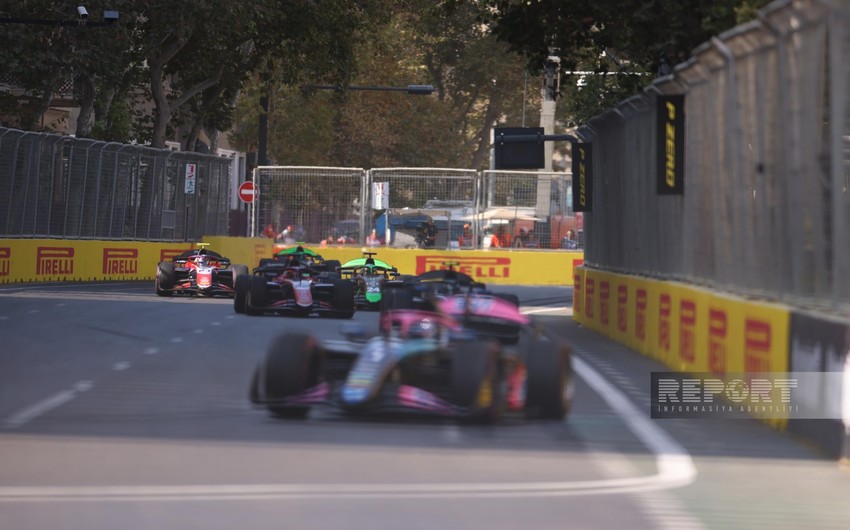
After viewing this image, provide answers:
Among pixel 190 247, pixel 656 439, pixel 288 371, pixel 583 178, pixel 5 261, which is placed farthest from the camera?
pixel 190 247

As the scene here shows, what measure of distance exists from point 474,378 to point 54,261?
93.4 feet

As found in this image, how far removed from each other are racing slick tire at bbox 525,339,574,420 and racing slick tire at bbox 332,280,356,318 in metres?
13.2

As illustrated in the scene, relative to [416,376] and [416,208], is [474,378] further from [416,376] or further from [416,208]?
[416,208]

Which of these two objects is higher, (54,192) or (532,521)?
(54,192)

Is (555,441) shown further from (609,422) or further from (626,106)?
(626,106)

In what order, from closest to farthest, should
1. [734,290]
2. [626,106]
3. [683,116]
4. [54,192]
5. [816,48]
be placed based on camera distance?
1. [816,48]
2. [734,290]
3. [683,116]
4. [626,106]
5. [54,192]

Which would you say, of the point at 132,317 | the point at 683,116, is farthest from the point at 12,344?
the point at 683,116

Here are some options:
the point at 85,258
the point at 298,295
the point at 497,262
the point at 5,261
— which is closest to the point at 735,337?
the point at 298,295

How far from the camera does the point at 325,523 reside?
313 inches

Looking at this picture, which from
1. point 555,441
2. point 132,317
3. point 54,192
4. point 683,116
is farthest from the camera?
point 54,192

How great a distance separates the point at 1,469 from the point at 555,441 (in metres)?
3.59

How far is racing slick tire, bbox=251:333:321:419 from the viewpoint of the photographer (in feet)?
38.4

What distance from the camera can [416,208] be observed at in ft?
152

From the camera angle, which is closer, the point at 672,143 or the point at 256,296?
the point at 672,143
